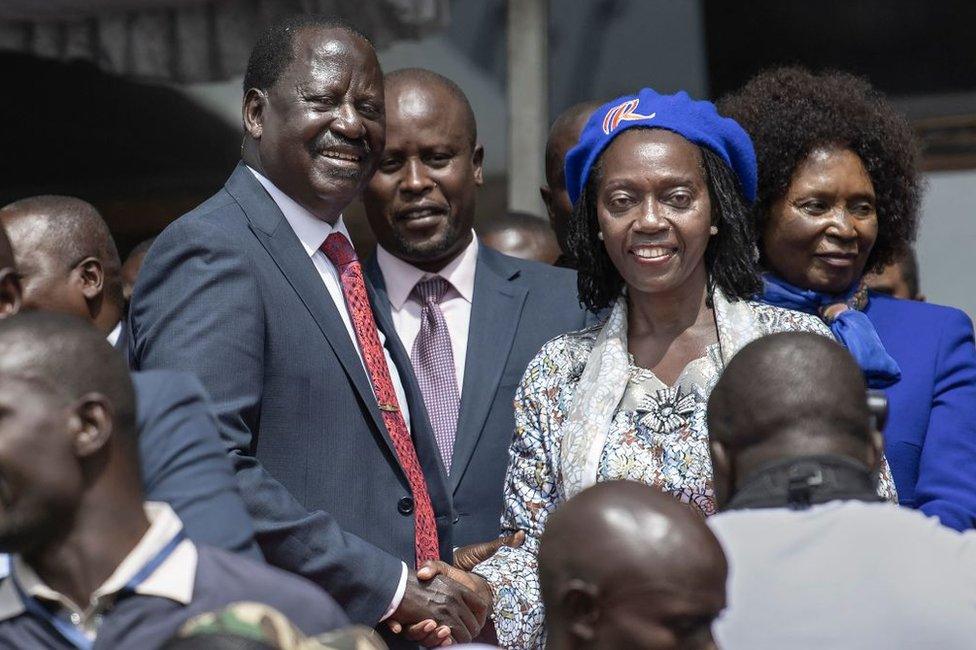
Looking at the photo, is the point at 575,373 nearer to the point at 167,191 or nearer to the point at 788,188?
the point at 788,188

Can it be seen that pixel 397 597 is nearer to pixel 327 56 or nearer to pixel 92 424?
pixel 92 424

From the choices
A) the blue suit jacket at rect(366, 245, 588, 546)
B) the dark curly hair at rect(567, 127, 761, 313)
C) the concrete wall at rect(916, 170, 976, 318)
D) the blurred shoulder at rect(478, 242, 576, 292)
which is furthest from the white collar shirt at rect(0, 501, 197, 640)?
the concrete wall at rect(916, 170, 976, 318)

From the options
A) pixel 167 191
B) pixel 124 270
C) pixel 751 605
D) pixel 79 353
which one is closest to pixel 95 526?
pixel 79 353

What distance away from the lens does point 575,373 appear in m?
3.96

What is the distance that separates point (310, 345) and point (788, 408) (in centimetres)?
141

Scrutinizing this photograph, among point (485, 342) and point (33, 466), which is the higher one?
point (33, 466)

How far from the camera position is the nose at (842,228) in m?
4.23

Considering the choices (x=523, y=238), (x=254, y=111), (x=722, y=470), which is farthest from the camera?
(x=523, y=238)

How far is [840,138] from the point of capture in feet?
14.4

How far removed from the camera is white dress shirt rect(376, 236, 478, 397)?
15.0ft

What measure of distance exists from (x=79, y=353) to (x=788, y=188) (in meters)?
2.30

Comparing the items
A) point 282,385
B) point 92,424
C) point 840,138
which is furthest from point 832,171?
point 92,424

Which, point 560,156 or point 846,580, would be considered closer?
point 846,580

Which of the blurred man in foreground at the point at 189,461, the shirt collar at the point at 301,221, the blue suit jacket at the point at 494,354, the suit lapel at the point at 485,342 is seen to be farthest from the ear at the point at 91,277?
the blurred man in foreground at the point at 189,461
